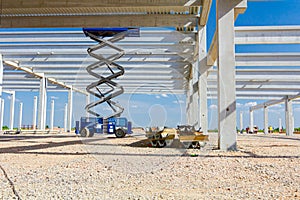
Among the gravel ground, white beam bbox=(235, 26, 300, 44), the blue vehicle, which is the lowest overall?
the gravel ground

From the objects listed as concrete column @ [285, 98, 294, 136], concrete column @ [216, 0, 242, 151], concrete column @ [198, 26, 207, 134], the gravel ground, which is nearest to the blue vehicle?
concrete column @ [198, 26, 207, 134]

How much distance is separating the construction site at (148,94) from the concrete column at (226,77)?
3cm

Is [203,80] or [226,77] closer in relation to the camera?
[226,77]

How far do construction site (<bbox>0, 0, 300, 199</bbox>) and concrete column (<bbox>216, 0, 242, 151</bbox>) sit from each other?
29mm

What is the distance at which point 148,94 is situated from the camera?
5.62 m

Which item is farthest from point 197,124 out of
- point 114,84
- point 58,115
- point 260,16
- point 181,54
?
point 58,115

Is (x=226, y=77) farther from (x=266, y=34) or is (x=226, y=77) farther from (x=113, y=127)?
(x=113, y=127)

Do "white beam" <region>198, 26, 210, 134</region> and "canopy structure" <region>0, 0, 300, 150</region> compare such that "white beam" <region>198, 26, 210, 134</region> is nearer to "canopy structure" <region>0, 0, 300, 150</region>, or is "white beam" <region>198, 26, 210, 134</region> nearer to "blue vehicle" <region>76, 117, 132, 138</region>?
"canopy structure" <region>0, 0, 300, 150</region>

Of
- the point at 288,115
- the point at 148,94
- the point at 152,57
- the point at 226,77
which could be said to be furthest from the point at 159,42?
the point at 288,115

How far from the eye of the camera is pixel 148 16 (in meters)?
12.8

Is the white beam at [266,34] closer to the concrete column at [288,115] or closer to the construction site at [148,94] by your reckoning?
the construction site at [148,94]

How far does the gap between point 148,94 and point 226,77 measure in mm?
3648

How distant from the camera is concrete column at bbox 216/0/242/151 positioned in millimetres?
8258

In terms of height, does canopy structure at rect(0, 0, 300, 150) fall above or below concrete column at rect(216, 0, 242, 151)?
above
